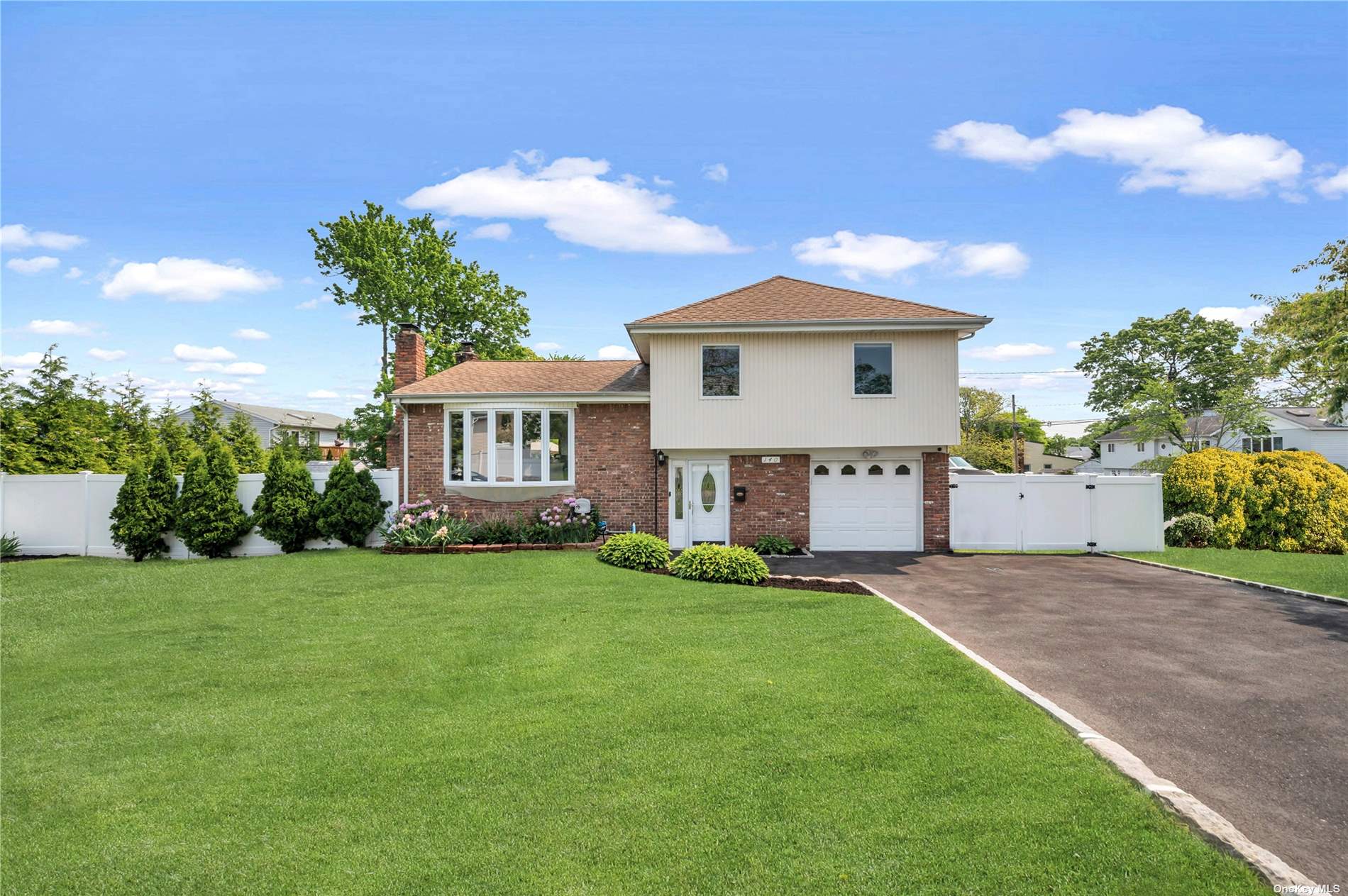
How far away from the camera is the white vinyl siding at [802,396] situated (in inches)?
591

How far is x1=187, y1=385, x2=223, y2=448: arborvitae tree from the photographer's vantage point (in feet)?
78.0

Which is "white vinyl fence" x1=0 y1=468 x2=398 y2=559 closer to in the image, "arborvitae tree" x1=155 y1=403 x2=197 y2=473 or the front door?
"arborvitae tree" x1=155 y1=403 x2=197 y2=473

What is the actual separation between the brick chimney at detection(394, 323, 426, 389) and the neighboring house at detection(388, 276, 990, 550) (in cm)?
158

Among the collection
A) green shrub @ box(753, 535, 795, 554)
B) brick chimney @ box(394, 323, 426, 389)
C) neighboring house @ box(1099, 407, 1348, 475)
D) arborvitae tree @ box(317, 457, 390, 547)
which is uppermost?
brick chimney @ box(394, 323, 426, 389)

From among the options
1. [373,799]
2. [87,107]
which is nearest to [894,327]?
[373,799]

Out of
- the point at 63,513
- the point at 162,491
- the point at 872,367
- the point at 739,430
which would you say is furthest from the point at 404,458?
the point at 872,367

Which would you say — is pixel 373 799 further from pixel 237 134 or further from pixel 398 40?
pixel 237 134

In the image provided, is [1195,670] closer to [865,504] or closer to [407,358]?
[865,504]

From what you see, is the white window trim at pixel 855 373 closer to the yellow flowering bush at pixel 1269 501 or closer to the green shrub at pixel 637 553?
the green shrub at pixel 637 553

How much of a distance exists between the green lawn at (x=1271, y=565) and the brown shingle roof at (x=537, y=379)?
12.5m

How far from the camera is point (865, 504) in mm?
16016

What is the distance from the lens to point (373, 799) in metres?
4.13

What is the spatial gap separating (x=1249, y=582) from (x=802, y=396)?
8.79 m

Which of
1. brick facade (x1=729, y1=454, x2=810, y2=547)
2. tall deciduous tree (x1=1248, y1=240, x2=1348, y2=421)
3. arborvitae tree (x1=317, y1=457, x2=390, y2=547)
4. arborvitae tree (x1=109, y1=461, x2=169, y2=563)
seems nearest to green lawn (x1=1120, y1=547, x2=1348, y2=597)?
tall deciduous tree (x1=1248, y1=240, x2=1348, y2=421)
